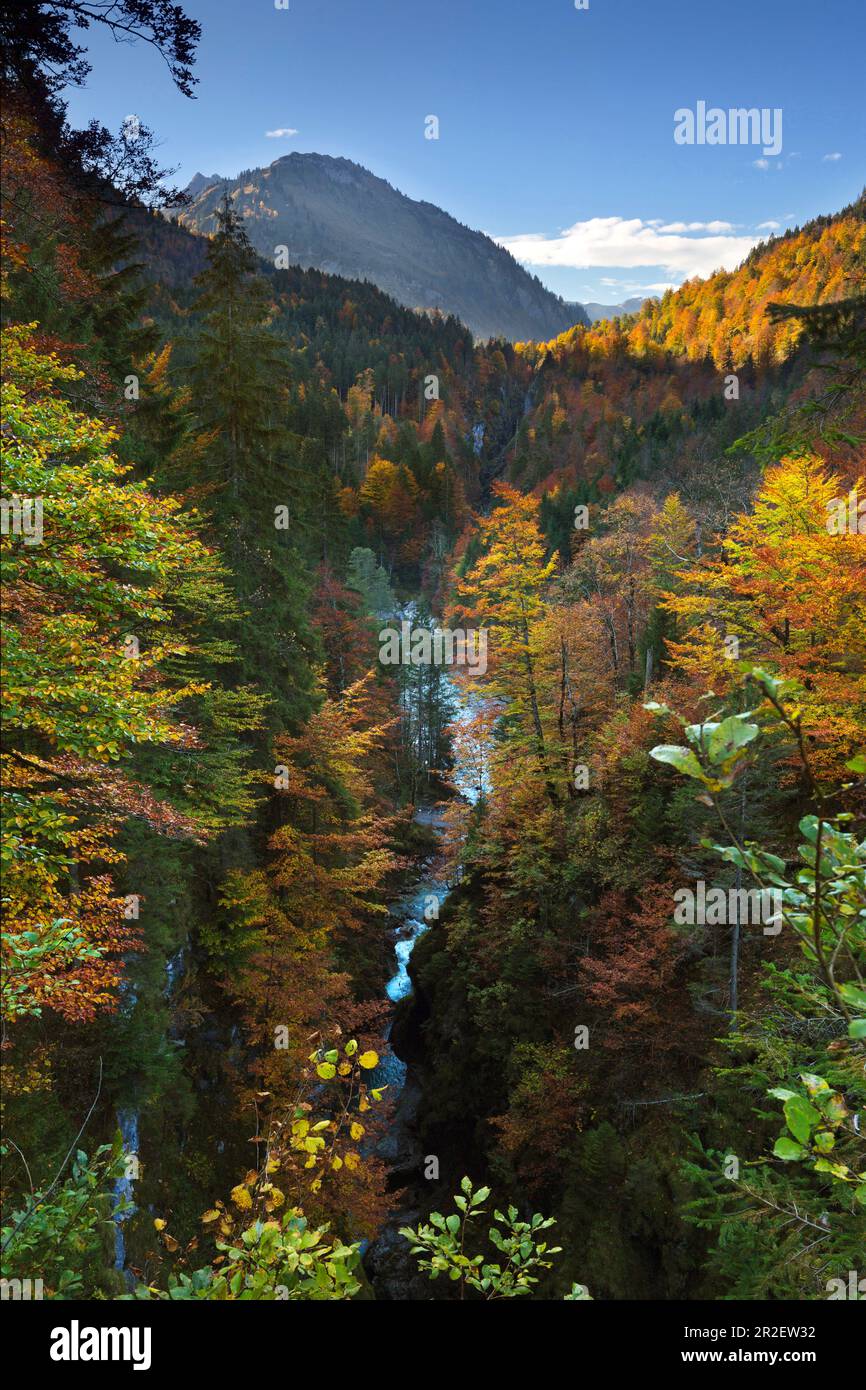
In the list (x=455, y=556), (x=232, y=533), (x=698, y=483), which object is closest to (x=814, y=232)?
(x=455, y=556)

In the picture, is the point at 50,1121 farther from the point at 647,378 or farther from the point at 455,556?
the point at 647,378

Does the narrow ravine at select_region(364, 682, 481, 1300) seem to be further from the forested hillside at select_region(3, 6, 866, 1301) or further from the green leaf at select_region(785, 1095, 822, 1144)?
the green leaf at select_region(785, 1095, 822, 1144)

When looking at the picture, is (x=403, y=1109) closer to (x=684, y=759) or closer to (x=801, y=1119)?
(x=801, y=1119)

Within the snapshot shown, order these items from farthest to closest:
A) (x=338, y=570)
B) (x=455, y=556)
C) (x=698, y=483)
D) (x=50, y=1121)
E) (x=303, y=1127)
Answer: (x=455, y=556) < (x=338, y=570) < (x=698, y=483) < (x=50, y=1121) < (x=303, y=1127)

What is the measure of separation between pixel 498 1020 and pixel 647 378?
115051 mm

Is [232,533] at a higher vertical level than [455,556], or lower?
lower

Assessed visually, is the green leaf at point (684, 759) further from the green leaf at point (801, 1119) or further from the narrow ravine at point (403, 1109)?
the narrow ravine at point (403, 1109)

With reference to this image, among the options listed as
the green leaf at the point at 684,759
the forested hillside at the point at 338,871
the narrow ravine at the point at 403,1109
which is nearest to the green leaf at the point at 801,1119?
the forested hillside at the point at 338,871

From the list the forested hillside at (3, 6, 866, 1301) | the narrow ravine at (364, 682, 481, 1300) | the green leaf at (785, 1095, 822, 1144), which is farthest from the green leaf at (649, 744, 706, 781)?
the narrow ravine at (364, 682, 481, 1300)

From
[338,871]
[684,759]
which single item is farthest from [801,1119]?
[338,871]

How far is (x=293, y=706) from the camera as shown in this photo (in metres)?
17.1

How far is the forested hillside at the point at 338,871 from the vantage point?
4801mm

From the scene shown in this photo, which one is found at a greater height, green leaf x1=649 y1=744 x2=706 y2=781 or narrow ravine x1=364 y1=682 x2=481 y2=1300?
green leaf x1=649 y1=744 x2=706 y2=781

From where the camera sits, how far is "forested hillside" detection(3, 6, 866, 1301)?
189 inches
